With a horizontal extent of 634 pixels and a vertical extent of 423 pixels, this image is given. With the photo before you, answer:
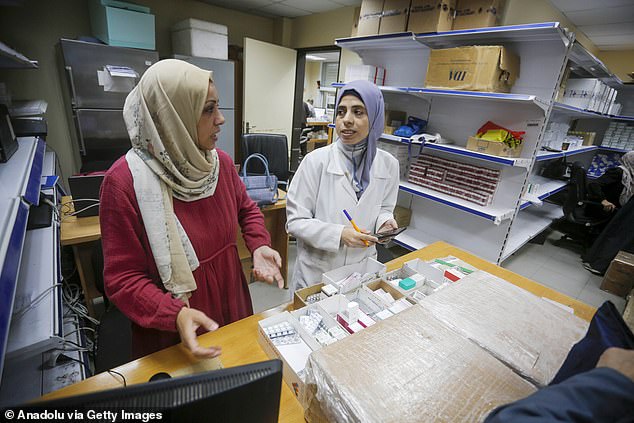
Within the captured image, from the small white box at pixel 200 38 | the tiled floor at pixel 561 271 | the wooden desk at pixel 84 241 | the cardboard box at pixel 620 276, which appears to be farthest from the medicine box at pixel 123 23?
the cardboard box at pixel 620 276

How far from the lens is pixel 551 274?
3338 millimetres

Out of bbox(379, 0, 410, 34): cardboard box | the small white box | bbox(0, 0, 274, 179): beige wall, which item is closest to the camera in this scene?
bbox(379, 0, 410, 34): cardboard box

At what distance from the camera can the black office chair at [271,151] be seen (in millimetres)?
3174

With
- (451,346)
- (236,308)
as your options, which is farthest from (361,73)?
(451,346)

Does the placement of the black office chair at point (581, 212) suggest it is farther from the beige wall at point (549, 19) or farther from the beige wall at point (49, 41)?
the beige wall at point (49, 41)

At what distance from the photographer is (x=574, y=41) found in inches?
75.1

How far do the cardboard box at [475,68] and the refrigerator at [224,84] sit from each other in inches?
110

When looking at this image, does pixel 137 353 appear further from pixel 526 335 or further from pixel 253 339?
pixel 526 335

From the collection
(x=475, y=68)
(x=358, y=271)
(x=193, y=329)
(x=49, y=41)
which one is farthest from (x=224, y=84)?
(x=193, y=329)

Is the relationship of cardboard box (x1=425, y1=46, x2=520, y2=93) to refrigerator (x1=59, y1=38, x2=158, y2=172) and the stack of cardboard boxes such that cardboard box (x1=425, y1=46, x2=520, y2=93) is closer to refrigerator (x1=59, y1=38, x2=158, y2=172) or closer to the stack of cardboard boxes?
the stack of cardboard boxes

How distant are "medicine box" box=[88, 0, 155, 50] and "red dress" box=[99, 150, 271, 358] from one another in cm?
317

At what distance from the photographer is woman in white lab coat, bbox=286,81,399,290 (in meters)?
1.37

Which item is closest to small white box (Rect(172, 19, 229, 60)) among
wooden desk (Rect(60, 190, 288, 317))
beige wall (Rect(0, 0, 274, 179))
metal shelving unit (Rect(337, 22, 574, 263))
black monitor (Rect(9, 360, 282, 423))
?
beige wall (Rect(0, 0, 274, 179))

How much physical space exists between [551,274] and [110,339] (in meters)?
4.08
